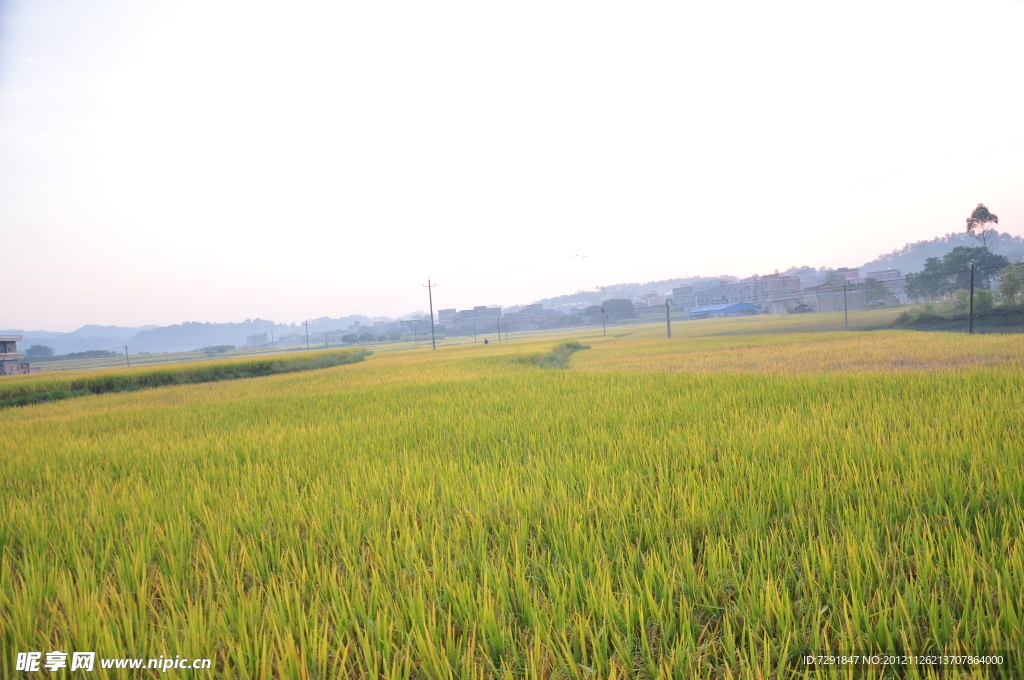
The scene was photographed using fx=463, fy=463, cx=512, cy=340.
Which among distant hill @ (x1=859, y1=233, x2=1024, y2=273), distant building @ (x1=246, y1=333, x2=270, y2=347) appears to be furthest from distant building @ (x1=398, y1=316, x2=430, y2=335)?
distant hill @ (x1=859, y1=233, x2=1024, y2=273)

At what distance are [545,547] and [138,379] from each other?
20.0 meters

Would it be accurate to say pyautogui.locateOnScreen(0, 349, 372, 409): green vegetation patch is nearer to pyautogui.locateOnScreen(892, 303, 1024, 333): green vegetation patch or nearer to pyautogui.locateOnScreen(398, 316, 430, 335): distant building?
pyautogui.locateOnScreen(892, 303, 1024, 333): green vegetation patch

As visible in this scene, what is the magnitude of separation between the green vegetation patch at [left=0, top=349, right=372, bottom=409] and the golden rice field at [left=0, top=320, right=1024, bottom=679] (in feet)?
45.4

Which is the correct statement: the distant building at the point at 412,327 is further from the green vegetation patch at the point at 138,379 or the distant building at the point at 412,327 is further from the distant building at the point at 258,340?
the green vegetation patch at the point at 138,379

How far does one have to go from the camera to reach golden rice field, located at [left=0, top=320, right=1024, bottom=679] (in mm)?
1345

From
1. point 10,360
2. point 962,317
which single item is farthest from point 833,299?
point 10,360

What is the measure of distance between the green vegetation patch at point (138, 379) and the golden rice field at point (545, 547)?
545 inches

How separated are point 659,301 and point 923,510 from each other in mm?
137112

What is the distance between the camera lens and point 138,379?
16.7m

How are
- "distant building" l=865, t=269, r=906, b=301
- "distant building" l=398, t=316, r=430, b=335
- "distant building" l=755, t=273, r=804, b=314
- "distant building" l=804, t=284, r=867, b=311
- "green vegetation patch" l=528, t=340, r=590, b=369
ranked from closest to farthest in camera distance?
"green vegetation patch" l=528, t=340, r=590, b=369 → "distant building" l=804, t=284, r=867, b=311 → "distant building" l=865, t=269, r=906, b=301 → "distant building" l=755, t=273, r=804, b=314 → "distant building" l=398, t=316, r=430, b=335

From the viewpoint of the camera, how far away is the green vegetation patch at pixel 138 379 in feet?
46.4

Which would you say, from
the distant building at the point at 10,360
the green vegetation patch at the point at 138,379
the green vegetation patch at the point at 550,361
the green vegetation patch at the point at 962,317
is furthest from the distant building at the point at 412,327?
the green vegetation patch at the point at 962,317

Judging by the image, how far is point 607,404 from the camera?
5672 mm

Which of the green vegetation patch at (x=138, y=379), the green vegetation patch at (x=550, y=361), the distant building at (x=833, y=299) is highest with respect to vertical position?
the distant building at (x=833, y=299)
